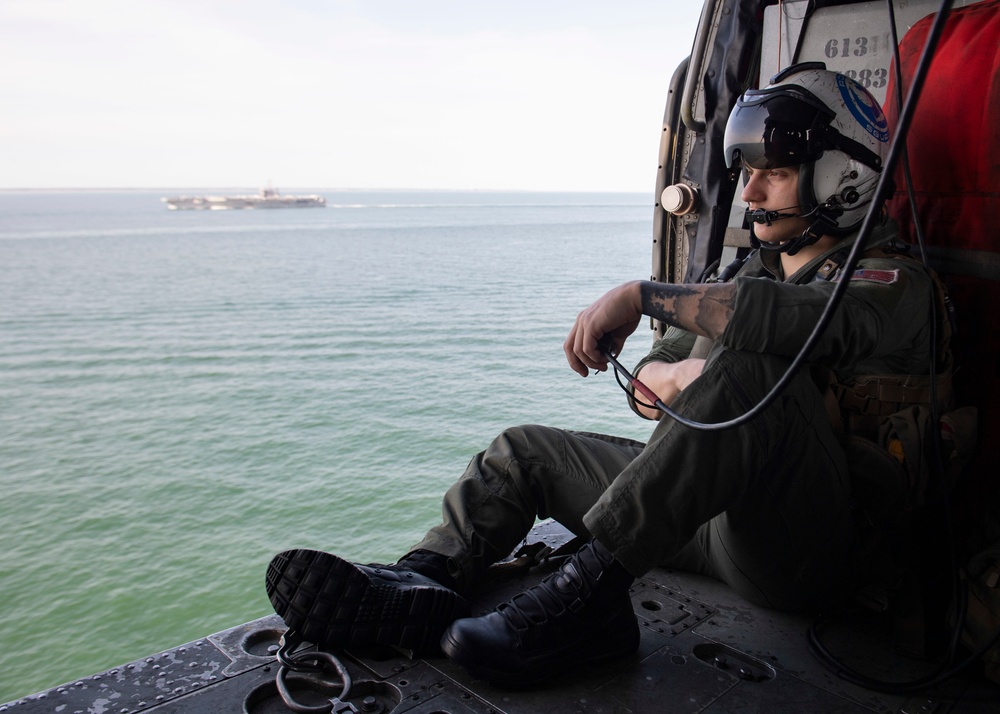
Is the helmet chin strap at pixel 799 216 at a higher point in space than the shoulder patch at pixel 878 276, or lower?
higher

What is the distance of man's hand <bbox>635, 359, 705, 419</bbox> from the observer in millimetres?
2299

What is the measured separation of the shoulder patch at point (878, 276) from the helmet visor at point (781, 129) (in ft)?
1.42

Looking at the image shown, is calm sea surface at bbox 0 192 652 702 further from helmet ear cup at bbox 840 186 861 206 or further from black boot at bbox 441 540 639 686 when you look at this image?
helmet ear cup at bbox 840 186 861 206

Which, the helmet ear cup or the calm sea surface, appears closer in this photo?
the helmet ear cup

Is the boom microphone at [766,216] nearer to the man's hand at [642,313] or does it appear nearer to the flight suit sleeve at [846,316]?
the flight suit sleeve at [846,316]

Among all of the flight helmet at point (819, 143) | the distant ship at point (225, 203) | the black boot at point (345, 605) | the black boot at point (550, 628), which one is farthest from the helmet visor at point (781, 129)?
the distant ship at point (225, 203)

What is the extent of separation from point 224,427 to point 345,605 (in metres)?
12.9

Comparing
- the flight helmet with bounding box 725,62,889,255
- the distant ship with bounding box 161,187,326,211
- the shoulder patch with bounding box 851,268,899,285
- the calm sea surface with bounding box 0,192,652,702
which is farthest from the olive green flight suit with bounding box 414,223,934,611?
the distant ship with bounding box 161,187,326,211

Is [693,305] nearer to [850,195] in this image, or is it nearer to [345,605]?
[850,195]

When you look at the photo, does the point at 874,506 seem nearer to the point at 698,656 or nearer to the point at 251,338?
the point at 698,656

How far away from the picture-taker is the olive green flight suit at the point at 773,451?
6.13ft

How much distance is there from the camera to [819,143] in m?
2.27

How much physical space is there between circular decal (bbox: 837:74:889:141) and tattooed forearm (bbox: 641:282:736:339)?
0.81 meters

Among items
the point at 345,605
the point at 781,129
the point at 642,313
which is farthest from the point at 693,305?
the point at 345,605
